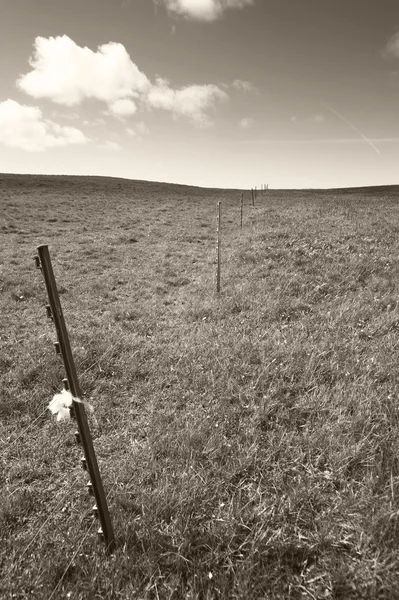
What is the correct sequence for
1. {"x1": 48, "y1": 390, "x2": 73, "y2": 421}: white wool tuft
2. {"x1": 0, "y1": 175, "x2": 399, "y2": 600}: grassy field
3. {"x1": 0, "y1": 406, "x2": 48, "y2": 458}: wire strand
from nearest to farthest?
{"x1": 48, "y1": 390, "x2": 73, "y2": 421}: white wool tuft, {"x1": 0, "y1": 175, "x2": 399, "y2": 600}: grassy field, {"x1": 0, "y1": 406, "x2": 48, "y2": 458}: wire strand

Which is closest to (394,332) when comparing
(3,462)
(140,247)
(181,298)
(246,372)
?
(246,372)

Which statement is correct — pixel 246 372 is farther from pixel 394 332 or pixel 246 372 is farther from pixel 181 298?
pixel 181 298

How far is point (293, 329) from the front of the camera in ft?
22.8

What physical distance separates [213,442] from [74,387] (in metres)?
2.20

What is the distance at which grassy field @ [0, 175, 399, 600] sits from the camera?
275 cm

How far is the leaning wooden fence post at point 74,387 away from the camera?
2.23 metres

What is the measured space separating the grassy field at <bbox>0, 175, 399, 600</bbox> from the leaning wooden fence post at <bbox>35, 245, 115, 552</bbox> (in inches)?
12.8

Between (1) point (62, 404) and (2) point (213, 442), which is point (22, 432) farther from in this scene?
(1) point (62, 404)

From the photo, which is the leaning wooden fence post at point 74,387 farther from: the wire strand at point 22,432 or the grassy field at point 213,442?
the wire strand at point 22,432

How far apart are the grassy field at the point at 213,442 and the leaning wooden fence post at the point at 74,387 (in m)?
0.33

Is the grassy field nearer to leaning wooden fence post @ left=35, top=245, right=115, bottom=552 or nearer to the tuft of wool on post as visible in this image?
leaning wooden fence post @ left=35, top=245, right=115, bottom=552

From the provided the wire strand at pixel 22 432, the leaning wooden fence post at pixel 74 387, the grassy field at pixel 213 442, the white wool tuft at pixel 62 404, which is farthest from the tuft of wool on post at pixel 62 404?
the wire strand at pixel 22 432

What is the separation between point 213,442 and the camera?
4.05 meters

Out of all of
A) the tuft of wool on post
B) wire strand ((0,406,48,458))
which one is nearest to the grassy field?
wire strand ((0,406,48,458))
